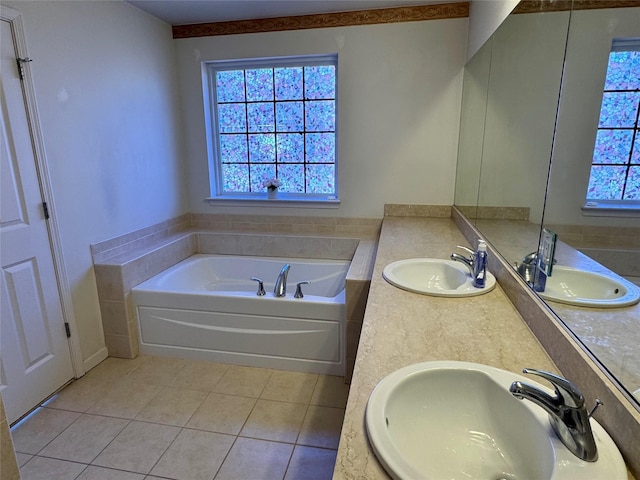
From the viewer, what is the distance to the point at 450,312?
1.27 m

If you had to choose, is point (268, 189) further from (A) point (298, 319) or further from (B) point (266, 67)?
(A) point (298, 319)

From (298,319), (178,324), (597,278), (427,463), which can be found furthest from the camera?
(178,324)

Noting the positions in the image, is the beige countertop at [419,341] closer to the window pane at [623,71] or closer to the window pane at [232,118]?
the window pane at [623,71]

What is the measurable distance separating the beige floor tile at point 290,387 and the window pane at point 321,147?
1895 millimetres

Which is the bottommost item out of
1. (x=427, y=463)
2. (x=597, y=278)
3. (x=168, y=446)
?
(x=168, y=446)

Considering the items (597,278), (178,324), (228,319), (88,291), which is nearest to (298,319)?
(228,319)

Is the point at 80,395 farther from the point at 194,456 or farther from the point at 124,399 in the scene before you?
the point at 194,456

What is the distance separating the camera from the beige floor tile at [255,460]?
154 centimetres

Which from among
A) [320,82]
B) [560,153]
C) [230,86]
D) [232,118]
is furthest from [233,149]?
[560,153]

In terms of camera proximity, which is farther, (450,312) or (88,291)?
(88,291)

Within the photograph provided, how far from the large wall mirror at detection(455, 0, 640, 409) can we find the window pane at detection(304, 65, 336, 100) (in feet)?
4.51

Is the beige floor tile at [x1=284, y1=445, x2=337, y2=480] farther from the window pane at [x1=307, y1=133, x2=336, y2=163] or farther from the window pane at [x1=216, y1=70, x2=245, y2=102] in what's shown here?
the window pane at [x1=216, y1=70, x2=245, y2=102]

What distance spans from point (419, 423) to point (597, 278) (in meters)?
0.58

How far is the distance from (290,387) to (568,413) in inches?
67.1
